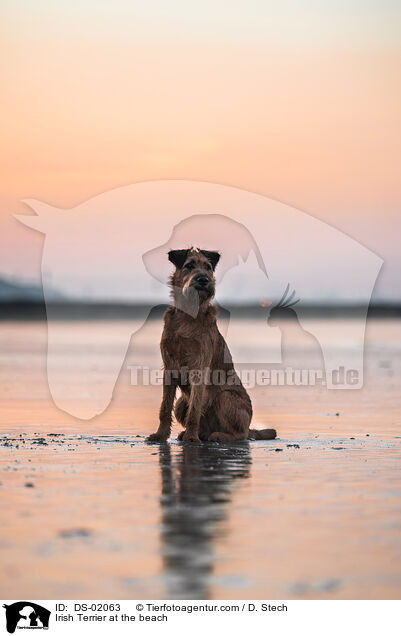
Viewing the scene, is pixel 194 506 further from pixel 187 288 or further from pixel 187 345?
pixel 187 288

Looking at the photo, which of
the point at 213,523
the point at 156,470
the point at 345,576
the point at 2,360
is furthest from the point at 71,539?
the point at 2,360

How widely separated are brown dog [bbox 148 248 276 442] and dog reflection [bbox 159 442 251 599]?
41 cm

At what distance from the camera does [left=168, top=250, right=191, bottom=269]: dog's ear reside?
10539 mm

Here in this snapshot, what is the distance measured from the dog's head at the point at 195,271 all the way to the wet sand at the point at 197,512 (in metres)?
1.51

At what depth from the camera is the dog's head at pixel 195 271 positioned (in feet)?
33.4

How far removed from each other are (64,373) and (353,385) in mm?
4771

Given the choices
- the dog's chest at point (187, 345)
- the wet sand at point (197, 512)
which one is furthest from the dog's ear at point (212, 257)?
the wet sand at point (197, 512)

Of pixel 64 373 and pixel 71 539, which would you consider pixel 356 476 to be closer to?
pixel 71 539

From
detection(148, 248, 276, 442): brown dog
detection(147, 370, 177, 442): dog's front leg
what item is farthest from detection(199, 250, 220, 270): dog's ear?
detection(147, 370, 177, 442): dog's front leg

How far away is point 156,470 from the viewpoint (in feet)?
26.9

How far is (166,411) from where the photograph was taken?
10312 mm

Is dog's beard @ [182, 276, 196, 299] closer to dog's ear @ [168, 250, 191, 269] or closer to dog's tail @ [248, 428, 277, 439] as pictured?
dog's ear @ [168, 250, 191, 269]

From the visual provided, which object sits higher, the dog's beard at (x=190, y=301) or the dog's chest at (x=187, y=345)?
the dog's beard at (x=190, y=301)
